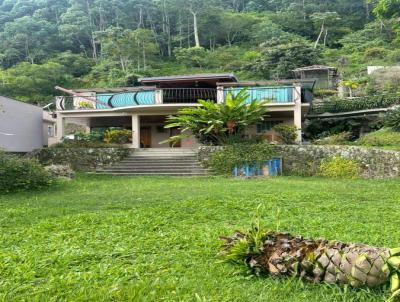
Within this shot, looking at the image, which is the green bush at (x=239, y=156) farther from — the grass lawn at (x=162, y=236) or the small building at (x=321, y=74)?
the small building at (x=321, y=74)

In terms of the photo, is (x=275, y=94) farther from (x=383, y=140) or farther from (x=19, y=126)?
(x=19, y=126)

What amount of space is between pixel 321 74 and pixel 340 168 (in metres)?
22.4

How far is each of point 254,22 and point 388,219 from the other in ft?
194

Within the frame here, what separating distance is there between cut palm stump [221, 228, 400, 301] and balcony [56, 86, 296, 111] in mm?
15848

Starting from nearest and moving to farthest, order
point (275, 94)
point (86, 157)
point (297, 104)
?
1. point (86, 157)
2. point (297, 104)
3. point (275, 94)

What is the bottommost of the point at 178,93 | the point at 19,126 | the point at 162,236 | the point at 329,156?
the point at 162,236

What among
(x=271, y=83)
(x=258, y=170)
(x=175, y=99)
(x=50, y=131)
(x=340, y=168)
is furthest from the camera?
(x=50, y=131)

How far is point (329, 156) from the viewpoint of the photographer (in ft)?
52.1

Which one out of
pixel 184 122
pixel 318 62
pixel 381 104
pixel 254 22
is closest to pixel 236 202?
pixel 184 122

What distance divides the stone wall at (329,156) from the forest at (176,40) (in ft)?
60.6

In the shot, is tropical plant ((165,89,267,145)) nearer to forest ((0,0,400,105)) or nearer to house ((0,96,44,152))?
house ((0,96,44,152))

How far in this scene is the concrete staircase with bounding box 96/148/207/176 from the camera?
16.9 m

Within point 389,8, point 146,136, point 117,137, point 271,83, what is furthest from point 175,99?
point 389,8

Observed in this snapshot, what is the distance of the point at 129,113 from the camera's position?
72.0ft
